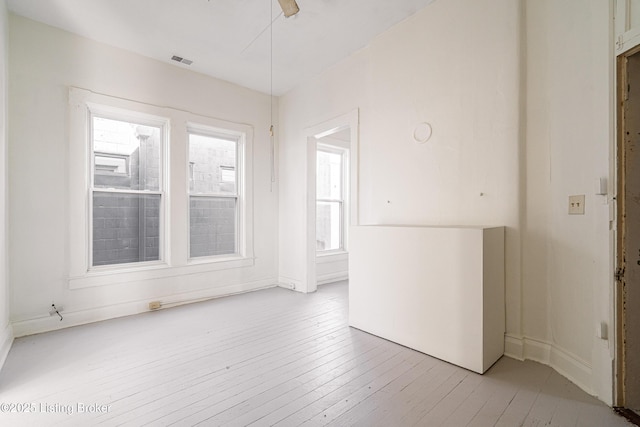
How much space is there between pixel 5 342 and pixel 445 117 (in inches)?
169

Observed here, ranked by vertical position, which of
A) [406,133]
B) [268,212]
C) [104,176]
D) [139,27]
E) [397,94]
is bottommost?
[268,212]

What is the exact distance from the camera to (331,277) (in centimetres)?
506

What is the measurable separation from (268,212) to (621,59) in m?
4.04

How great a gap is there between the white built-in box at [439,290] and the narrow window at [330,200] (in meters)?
2.63

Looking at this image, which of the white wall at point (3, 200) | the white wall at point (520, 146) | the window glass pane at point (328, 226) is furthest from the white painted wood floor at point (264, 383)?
the window glass pane at point (328, 226)

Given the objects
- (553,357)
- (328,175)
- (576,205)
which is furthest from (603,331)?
(328,175)

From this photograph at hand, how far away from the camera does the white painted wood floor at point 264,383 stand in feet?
5.15

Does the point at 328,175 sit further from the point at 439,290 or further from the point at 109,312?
the point at 109,312

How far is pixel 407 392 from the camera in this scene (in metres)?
1.79

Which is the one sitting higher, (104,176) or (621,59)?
(621,59)

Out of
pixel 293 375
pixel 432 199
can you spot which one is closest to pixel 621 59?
pixel 432 199

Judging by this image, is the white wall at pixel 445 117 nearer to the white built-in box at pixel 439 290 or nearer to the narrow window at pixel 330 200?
the white built-in box at pixel 439 290

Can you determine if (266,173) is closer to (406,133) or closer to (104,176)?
(104,176)

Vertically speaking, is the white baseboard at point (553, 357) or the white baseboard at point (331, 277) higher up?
the white baseboard at point (553, 357)
